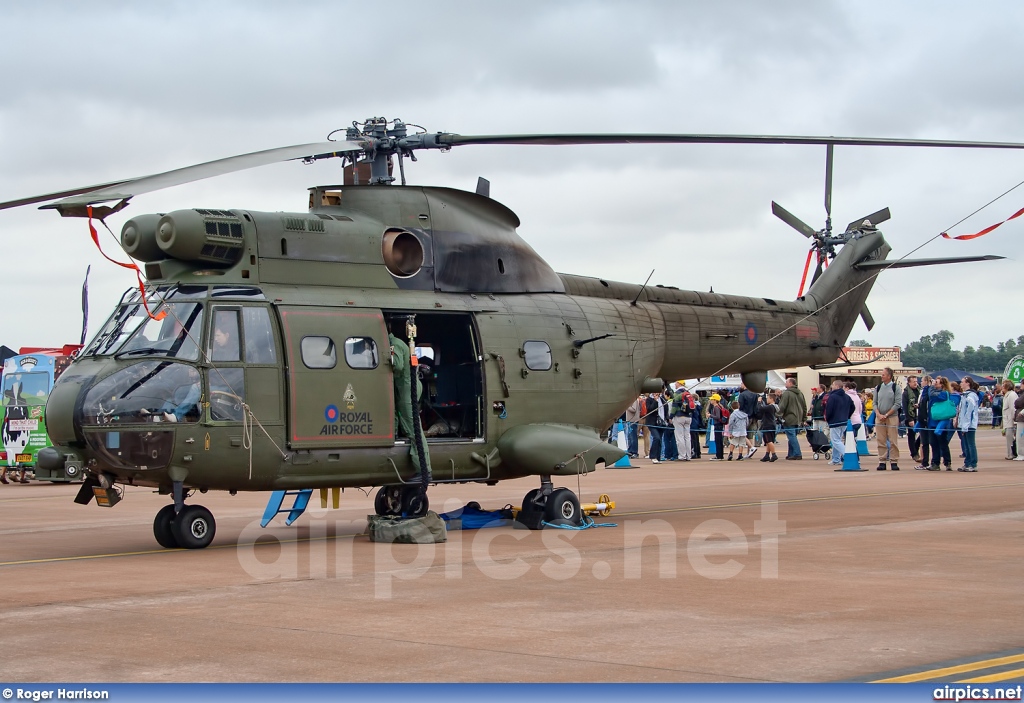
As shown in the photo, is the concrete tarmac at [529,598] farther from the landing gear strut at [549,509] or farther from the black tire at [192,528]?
the landing gear strut at [549,509]

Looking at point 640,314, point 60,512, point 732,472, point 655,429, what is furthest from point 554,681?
point 655,429

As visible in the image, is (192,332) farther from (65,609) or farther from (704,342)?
(704,342)

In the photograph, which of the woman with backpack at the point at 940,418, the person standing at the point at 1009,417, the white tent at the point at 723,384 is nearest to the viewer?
the woman with backpack at the point at 940,418

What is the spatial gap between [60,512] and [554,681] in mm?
13457

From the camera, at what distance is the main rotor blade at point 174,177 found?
9.95m

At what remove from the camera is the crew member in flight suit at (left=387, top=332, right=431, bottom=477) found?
1307cm

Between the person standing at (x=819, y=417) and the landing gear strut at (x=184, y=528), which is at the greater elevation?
the person standing at (x=819, y=417)

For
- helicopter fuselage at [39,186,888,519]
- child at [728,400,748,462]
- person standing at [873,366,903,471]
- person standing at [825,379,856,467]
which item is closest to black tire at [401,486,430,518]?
helicopter fuselage at [39,186,888,519]

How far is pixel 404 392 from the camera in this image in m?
13.2

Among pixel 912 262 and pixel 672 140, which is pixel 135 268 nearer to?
pixel 672 140

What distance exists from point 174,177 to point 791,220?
43.3ft

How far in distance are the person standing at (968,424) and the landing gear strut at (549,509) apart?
509 inches

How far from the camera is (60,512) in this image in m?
17.9

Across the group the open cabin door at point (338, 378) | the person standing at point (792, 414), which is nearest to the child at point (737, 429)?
the person standing at point (792, 414)
